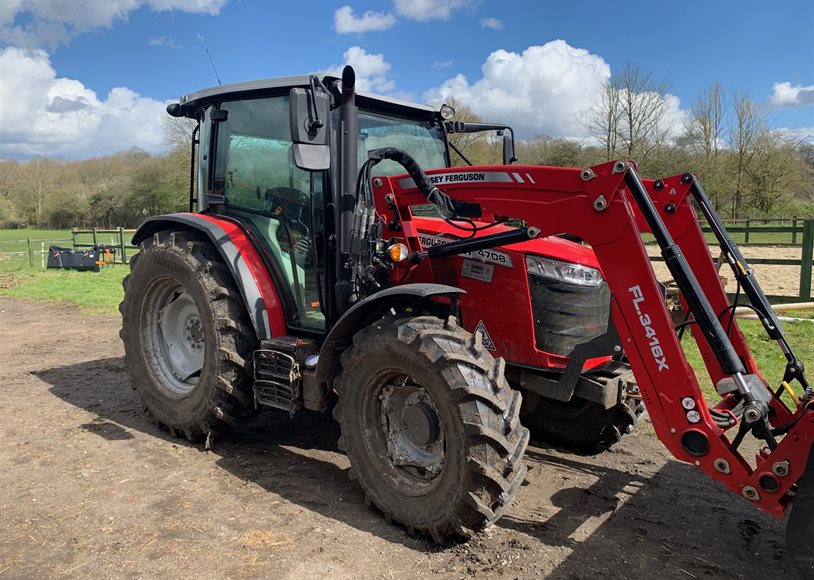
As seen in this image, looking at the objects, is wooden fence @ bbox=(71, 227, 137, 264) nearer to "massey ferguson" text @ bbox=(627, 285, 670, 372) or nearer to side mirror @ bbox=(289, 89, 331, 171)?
side mirror @ bbox=(289, 89, 331, 171)

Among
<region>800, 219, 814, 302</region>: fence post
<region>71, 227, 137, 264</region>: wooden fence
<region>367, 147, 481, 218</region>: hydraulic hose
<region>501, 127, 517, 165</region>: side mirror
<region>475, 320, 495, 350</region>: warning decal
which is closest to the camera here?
<region>367, 147, 481, 218</region>: hydraulic hose

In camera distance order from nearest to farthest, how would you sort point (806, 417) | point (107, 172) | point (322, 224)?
1. point (806, 417)
2. point (322, 224)
3. point (107, 172)

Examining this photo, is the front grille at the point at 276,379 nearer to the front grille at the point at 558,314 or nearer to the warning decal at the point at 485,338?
the warning decal at the point at 485,338

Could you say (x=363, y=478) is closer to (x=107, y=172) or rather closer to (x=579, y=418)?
(x=579, y=418)

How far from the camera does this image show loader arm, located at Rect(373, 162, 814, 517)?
8.48 ft

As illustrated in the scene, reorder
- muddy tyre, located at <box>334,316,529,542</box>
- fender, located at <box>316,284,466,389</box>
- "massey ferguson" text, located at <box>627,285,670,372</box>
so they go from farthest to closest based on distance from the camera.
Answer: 1. fender, located at <box>316,284,466,389</box>
2. muddy tyre, located at <box>334,316,529,542</box>
3. "massey ferguson" text, located at <box>627,285,670,372</box>

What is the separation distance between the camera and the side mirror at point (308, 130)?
10.8 feet

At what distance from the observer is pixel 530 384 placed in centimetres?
359

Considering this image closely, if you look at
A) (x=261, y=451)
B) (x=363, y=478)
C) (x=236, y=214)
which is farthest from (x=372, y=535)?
(x=236, y=214)

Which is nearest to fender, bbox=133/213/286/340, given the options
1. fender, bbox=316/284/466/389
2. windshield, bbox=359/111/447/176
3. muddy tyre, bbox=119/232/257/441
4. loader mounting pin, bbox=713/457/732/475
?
muddy tyre, bbox=119/232/257/441

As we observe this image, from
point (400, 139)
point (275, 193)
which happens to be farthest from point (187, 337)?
point (400, 139)

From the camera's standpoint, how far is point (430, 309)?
11.5ft

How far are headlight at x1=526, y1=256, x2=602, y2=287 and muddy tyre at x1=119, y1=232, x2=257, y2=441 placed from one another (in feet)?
6.41

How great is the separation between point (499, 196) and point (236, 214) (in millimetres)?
2205
